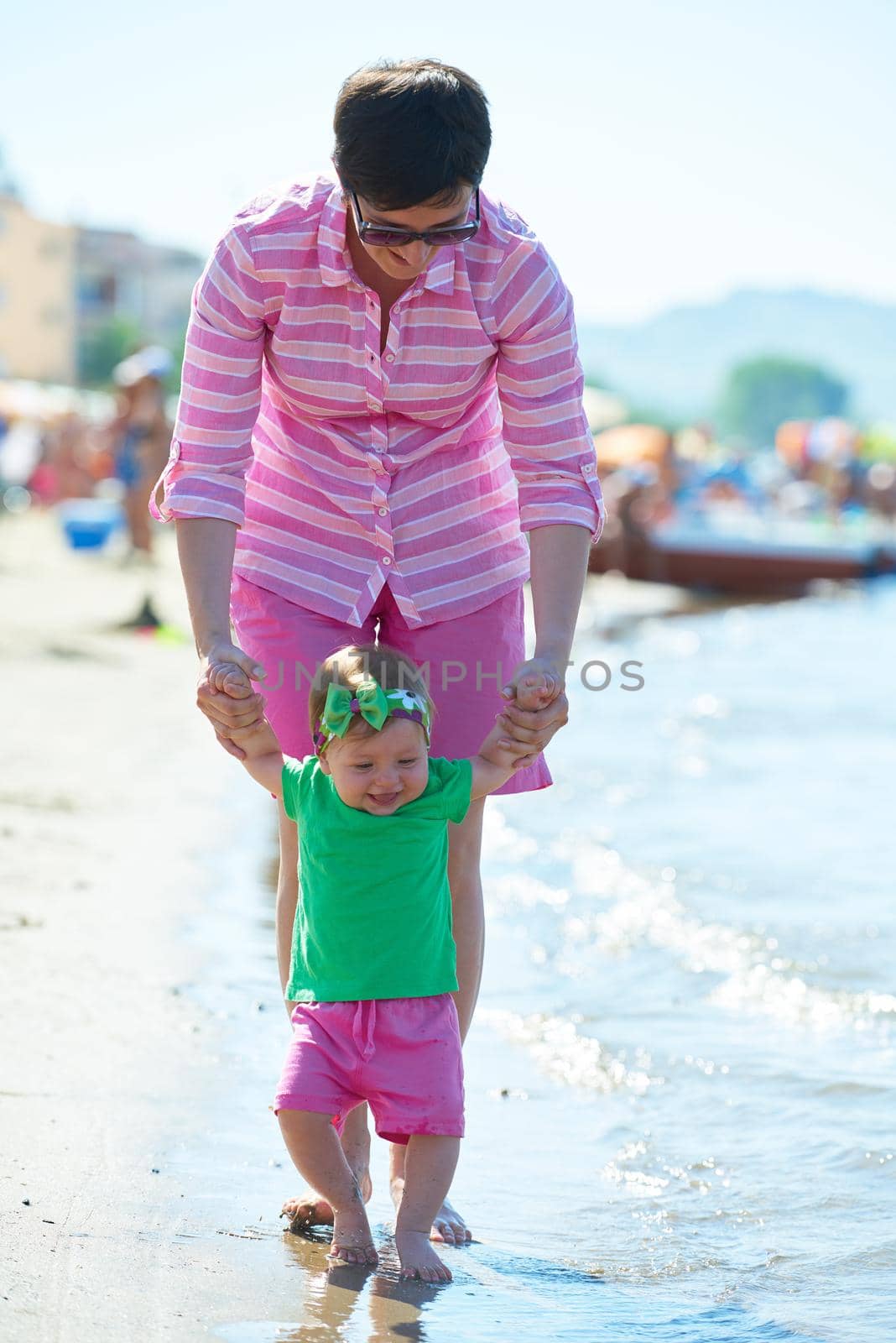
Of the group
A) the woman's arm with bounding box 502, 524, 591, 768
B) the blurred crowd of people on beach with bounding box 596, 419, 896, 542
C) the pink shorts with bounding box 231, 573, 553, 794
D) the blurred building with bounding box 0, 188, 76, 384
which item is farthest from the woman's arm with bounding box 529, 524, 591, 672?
the blurred building with bounding box 0, 188, 76, 384

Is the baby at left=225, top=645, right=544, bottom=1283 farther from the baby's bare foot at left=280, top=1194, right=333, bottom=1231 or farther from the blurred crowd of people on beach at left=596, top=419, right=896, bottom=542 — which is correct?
the blurred crowd of people on beach at left=596, top=419, right=896, bottom=542

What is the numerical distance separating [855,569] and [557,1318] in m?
21.9

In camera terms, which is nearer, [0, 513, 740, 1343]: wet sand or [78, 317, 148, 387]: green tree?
[0, 513, 740, 1343]: wet sand

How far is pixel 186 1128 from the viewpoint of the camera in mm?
3135

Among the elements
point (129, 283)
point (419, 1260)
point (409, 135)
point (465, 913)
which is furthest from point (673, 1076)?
point (129, 283)

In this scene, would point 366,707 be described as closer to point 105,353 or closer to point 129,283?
point 105,353

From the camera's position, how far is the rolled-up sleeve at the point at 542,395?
2.78 m

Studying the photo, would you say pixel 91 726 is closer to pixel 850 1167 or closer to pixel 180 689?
pixel 180 689

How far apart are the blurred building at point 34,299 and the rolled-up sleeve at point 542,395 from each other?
87.3 metres

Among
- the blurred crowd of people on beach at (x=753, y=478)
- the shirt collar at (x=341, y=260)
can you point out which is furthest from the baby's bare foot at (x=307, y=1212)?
the blurred crowd of people on beach at (x=753, y=478)

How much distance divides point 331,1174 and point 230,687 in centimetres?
79

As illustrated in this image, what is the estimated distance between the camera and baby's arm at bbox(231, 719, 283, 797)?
2.75m

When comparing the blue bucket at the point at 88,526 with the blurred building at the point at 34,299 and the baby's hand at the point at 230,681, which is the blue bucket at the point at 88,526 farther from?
the blurred building at the point at 34,299

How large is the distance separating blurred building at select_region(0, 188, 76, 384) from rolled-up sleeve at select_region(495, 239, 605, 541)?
87.3 metres
